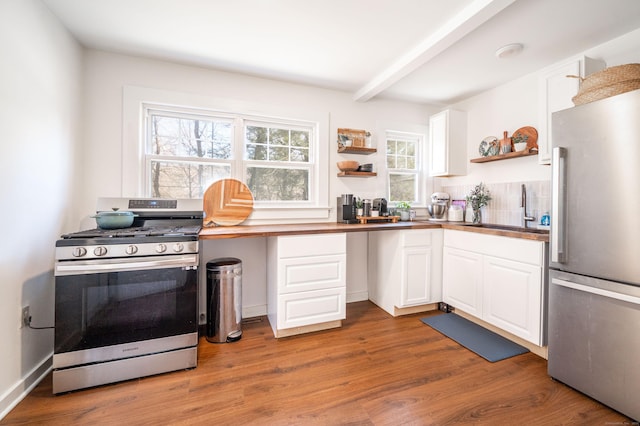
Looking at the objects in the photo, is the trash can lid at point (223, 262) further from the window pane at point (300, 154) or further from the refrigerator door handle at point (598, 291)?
the refrigerator door handle at point (598, 291)

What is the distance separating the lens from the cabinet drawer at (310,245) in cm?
220

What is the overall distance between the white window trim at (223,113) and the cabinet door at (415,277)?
3.17 feet

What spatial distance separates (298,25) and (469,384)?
8.72ft

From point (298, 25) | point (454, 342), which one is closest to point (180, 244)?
point (298, 25)

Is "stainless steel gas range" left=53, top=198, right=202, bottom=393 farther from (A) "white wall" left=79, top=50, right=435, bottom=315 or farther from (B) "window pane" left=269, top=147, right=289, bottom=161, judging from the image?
(B) "window pane" left=269, top=147, right=289, bottom=161

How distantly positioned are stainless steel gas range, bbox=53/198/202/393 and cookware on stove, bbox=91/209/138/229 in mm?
47

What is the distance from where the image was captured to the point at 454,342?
2.20 metres

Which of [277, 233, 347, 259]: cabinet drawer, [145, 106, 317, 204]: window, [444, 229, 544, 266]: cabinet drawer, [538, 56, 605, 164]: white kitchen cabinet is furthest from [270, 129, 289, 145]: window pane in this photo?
[538, 56, 605, 164]: white kitchen cabinet

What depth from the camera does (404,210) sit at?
3242mm

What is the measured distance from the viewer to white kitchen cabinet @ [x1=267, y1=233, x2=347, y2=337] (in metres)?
2.22

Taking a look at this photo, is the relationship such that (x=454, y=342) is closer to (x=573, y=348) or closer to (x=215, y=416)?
(x=573, y=348)

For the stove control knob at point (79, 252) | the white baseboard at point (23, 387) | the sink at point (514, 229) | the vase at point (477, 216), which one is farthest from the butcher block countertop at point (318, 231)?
the white baseboard at point (23, 387)

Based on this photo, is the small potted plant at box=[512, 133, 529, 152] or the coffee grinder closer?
the small potted plant at box=[512, 133, 529, 152]

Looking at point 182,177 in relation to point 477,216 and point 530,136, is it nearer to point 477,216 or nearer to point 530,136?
point 477,216
